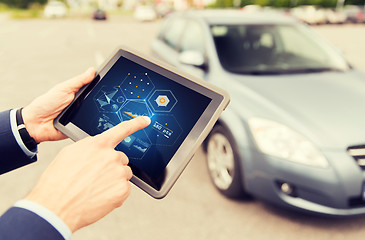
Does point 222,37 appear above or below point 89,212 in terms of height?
below

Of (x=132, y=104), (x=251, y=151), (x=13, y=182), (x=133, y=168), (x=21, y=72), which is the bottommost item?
(x=21, y=72)

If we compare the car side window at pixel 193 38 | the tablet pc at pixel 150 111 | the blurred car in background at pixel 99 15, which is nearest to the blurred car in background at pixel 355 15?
the blurred car in background at pixel 99 15

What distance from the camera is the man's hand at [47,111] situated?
1645mm

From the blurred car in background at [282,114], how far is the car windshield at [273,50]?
0.01m

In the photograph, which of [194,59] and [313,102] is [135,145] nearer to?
[313,102]

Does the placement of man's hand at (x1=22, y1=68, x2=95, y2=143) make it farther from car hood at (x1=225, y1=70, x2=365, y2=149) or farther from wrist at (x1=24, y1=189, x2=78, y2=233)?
car hood at (x1=225, y1=70, x2=365, y2=149)

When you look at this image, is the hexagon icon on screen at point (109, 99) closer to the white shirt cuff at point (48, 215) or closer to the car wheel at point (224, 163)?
the white shirt cuff at point (48, 215)

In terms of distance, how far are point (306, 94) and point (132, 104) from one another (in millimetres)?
1795

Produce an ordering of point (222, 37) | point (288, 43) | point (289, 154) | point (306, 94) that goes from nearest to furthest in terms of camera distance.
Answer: point (289, 154)
point (306, 94)
point (222, 37)
point (288, 43)

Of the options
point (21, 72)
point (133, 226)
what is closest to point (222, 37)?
point (133, 226)

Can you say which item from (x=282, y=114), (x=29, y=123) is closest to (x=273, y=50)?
(x=282, y=114)

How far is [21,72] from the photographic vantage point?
6523mm

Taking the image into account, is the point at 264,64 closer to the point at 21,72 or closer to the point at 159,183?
the point at 159,183

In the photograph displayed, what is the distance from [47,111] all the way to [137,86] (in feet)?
1.89
